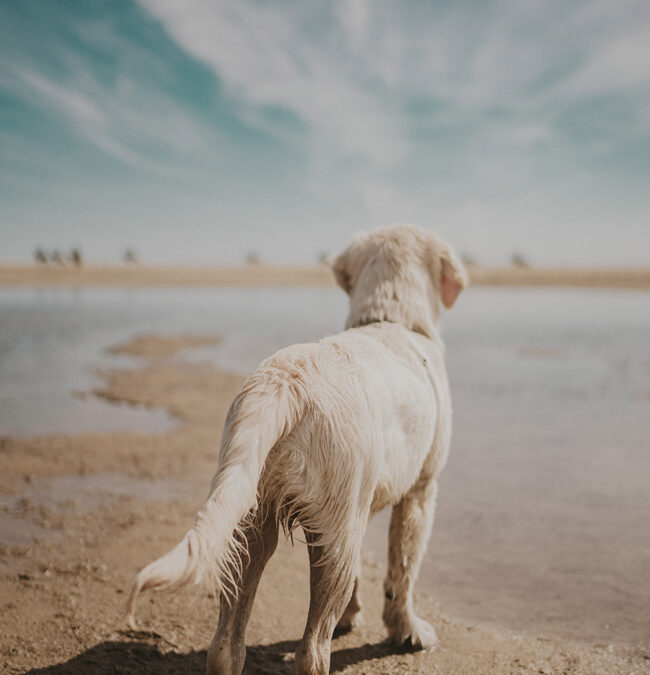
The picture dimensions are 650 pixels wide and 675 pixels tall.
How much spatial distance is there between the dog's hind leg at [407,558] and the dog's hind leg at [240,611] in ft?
3.68

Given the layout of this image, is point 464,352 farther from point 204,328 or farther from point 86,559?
point 86,559

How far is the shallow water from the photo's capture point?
4.00m

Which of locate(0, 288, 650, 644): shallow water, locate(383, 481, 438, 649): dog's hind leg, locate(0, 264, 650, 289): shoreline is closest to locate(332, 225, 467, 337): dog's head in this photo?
locate(383, 481, 438, 649): dog's hind leg

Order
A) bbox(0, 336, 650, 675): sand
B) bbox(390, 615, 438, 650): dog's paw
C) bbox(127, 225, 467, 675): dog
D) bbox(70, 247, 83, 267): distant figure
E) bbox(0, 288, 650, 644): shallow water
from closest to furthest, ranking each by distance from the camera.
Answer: bbox(127, 225, 467, 675): dog → bbox(0, 336, 650, 675): sand → bbox(390, 615, 438, 650): dog's paw → bbox(0, 288, 650, 644): shallow water → bbox(70, 247, 83, 267): distant figure

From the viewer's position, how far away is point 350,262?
3.82m

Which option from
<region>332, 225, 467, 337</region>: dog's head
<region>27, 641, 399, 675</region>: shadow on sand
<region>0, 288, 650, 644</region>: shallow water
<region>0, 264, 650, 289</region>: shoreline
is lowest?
<region>27, 641, 399, 675</region>: shadow on sand

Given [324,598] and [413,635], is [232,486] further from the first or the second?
[413,635]

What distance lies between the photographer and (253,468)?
196 centimetres

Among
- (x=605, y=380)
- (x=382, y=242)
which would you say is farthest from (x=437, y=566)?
(x=605, y=380)

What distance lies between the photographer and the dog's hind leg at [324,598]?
7.48ft

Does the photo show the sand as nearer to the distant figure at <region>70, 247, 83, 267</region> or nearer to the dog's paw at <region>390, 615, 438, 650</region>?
the dog's paw at <region>390, 615, 438, 650</region>

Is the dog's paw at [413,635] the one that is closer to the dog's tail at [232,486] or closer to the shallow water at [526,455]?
the shallow water at [526,455]

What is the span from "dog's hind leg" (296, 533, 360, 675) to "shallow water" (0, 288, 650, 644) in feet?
6.04

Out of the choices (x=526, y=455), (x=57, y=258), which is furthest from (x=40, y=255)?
(x=526, y=455)
